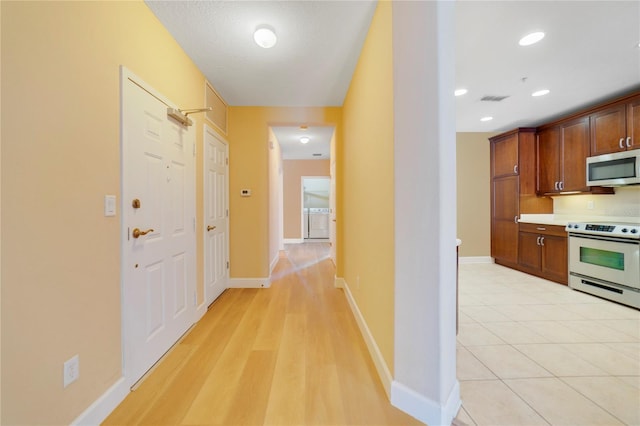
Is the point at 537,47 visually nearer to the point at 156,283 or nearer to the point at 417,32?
the point at 417,32

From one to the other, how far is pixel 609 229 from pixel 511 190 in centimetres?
157

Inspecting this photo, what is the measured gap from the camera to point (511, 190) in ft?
14.4

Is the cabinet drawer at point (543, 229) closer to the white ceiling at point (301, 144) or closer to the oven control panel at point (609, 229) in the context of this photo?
the oven control panel at point (609, 229)

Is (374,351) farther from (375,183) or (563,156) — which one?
(563,156)

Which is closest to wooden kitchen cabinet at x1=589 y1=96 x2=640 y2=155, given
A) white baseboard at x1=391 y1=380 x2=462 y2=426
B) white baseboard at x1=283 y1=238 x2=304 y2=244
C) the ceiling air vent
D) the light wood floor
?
the ceiling air vent

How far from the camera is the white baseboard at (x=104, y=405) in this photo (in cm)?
123

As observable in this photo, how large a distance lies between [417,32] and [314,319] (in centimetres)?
250

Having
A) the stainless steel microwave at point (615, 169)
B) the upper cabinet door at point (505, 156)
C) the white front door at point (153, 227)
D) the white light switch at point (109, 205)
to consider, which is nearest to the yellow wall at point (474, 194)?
the upper cabinet door at point (505, 156)

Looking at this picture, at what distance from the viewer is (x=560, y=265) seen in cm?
361

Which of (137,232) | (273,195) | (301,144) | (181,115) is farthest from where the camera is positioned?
(301,144)

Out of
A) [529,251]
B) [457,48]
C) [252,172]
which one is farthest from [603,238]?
[252,172]

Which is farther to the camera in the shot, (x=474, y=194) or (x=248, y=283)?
(x=474, y=194)

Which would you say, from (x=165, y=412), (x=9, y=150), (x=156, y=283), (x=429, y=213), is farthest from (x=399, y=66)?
(x=165, y=412)

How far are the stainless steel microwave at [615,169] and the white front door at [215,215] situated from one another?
506 centimetres
